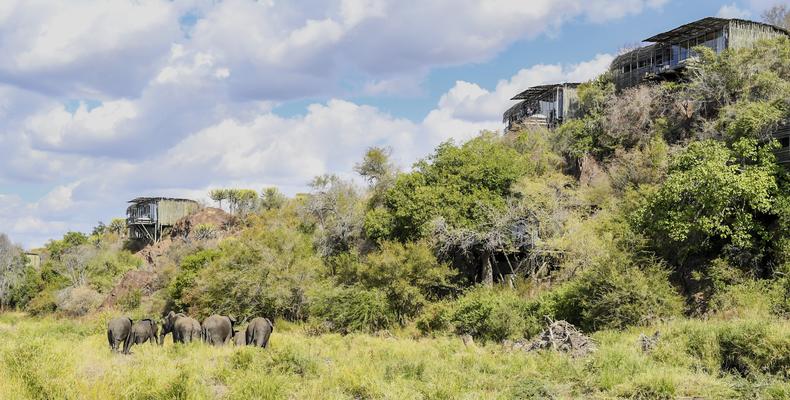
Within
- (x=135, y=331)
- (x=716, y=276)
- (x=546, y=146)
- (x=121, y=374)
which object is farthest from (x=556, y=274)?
(x=121, y=374)

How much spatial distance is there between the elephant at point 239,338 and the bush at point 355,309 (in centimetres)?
724

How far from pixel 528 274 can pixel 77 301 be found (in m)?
37.9

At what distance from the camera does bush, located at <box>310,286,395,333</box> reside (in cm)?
3066

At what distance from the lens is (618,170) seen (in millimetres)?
36406

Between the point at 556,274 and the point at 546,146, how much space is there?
15.7 metres

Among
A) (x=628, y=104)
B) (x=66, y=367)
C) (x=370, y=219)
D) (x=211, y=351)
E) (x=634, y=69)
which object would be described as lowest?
(x=211, y=351)

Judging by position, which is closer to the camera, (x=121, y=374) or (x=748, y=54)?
Result: (x=121, y=374)

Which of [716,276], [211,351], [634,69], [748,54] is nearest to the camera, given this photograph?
[211,351]

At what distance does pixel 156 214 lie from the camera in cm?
6944

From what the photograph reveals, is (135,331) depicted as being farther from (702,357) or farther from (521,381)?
(702,357)

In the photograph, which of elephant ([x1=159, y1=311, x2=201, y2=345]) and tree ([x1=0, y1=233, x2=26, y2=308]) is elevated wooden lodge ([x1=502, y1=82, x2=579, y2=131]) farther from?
tree ([x1=0, y1=233, x2=26, y2=308])

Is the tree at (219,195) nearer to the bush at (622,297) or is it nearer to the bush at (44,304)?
the bush at (44,304)

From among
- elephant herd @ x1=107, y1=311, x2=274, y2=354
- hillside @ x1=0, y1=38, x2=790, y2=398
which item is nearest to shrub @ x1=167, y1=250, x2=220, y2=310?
hillside @ x1=0, y1=38, x2=790, y2=398

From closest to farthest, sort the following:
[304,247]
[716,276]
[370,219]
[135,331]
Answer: [135,331] → [716,276] → [370,219] → [304,247]
